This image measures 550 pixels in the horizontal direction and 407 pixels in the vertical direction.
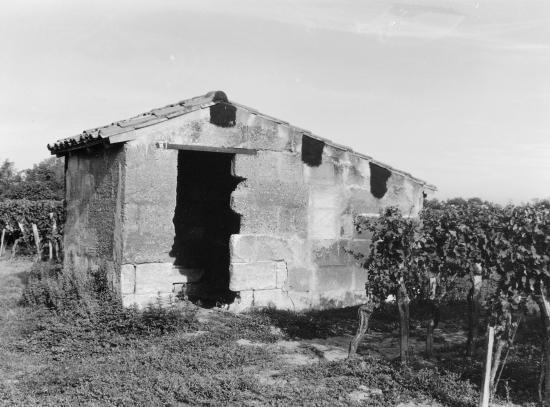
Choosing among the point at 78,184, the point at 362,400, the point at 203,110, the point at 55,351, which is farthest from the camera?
the point at 78,184

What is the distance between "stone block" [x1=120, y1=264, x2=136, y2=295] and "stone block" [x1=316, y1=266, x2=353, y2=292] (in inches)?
125

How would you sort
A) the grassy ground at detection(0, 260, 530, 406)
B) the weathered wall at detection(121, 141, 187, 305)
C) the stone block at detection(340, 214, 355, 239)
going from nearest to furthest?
the grassy ground at detection(0, 260, 530, 406), the weathered wall at detection(121, 141, 187, 305), the stone block at detection(340, 214, 355, 239)

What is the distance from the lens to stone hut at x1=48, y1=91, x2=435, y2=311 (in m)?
8.25

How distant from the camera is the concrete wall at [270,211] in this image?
8.25 metres

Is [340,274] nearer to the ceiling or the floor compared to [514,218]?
nearer to the floor

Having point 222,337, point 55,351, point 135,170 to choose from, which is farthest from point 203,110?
point 55,351

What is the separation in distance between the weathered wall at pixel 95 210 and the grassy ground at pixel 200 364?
3.30 ft

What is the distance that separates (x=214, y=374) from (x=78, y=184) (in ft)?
17.6

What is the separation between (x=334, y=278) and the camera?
9867 millimetres

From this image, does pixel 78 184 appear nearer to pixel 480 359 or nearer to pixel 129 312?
pixel 129 312

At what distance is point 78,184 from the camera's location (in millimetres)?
9914

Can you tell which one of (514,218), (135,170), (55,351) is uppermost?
(135,170)

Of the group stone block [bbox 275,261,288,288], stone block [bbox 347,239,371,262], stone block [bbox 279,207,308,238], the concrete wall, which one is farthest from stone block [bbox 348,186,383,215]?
stone block [bbox 275,261,288,288]

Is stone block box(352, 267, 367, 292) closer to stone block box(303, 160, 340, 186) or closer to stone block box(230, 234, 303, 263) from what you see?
stone block box(230, 234, 303, 263)
